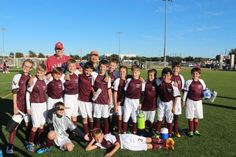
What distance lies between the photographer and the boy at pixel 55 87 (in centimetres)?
709

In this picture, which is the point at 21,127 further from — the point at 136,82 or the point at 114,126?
the point at 136,82

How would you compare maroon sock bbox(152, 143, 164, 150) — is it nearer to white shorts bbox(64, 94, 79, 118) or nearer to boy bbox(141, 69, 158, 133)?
boy bbox(141, 69, 158, 133)

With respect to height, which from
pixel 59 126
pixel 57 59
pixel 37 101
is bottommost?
pixel 59 126

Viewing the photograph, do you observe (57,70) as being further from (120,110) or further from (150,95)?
(150,95)

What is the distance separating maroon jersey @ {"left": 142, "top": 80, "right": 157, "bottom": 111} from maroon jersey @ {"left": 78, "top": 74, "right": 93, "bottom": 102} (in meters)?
1.41

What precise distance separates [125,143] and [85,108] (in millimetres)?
1530

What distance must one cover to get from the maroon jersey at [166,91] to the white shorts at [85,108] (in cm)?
177

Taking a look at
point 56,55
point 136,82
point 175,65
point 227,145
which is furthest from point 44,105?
point 227,145

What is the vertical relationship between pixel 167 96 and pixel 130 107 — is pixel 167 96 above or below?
above

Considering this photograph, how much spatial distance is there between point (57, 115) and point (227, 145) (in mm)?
3899

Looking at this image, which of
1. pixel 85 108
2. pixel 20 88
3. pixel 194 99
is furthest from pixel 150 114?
pixel 20 88

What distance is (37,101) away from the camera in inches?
258

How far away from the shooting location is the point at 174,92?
7.41 m

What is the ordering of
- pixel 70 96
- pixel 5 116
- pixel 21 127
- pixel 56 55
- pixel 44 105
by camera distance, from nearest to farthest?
pixel 44 105 < pixel 70 96 < pixel 56 55 < pixel 21 127 < pixel 5 116
